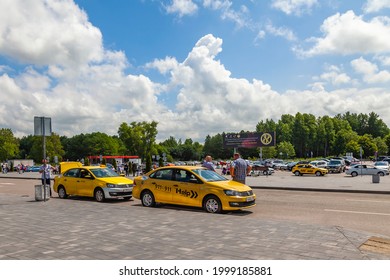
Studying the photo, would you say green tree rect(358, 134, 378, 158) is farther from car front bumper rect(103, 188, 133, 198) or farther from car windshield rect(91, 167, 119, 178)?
car front bumper rect(103, 188, 133, 198)

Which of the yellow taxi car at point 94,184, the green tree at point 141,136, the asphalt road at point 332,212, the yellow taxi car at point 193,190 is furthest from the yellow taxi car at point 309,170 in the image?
the green tree at point 141,136

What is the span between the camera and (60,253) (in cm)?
588

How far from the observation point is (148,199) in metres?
12.7

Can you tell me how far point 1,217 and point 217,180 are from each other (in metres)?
6.57

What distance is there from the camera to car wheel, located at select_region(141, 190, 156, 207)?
12594mm

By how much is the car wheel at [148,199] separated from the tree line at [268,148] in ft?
244

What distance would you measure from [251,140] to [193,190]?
34.6 meters

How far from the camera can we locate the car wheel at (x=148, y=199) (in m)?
12.6

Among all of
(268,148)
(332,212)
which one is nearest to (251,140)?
(332,212)

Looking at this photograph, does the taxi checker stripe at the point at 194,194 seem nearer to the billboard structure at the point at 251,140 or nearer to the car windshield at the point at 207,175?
the car windshield at the point at 207,175

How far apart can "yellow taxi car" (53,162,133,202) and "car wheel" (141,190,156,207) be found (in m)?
2.04

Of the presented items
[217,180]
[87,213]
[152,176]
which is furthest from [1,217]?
[217,180]

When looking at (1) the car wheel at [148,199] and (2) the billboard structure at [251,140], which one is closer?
(1) the car wheel at [148,199]

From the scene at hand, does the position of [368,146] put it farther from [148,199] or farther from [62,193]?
[148,199]
